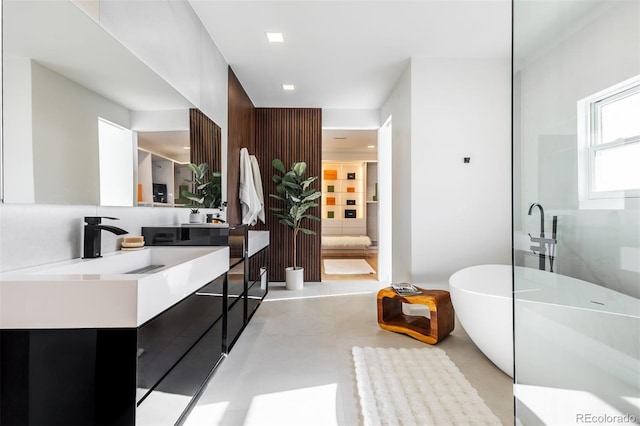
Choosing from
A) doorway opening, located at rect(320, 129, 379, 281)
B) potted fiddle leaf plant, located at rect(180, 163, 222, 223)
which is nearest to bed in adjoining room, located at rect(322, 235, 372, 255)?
doorway opening, located at rect(320, 129, 379, 281)

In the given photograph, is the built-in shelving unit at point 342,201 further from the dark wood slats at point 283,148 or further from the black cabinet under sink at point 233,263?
the black cabinet under sink at point 233,263

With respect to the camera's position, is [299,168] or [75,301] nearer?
[75,301]

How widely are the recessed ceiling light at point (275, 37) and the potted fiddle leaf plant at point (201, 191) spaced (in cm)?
123

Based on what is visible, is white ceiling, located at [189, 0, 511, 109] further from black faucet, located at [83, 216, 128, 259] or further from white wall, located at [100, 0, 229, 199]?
black faucet, located at [83, 216, 128, 259]

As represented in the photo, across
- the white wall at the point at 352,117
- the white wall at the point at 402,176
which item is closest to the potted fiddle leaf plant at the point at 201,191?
the white wall at the point at 402,176

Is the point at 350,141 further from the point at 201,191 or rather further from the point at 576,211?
the point at 576,211

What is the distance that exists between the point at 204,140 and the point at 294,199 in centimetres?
191

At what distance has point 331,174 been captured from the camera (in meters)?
8.21

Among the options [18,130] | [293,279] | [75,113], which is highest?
[75,113]

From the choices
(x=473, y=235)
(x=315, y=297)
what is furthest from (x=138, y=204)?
(x=473, y=235)

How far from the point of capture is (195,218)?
257 centimetres

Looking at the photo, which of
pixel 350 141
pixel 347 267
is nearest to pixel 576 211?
pixel 347 267

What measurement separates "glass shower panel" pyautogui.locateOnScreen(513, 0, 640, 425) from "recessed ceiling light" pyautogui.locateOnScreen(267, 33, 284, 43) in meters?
2.21

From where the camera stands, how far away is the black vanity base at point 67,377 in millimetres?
944
